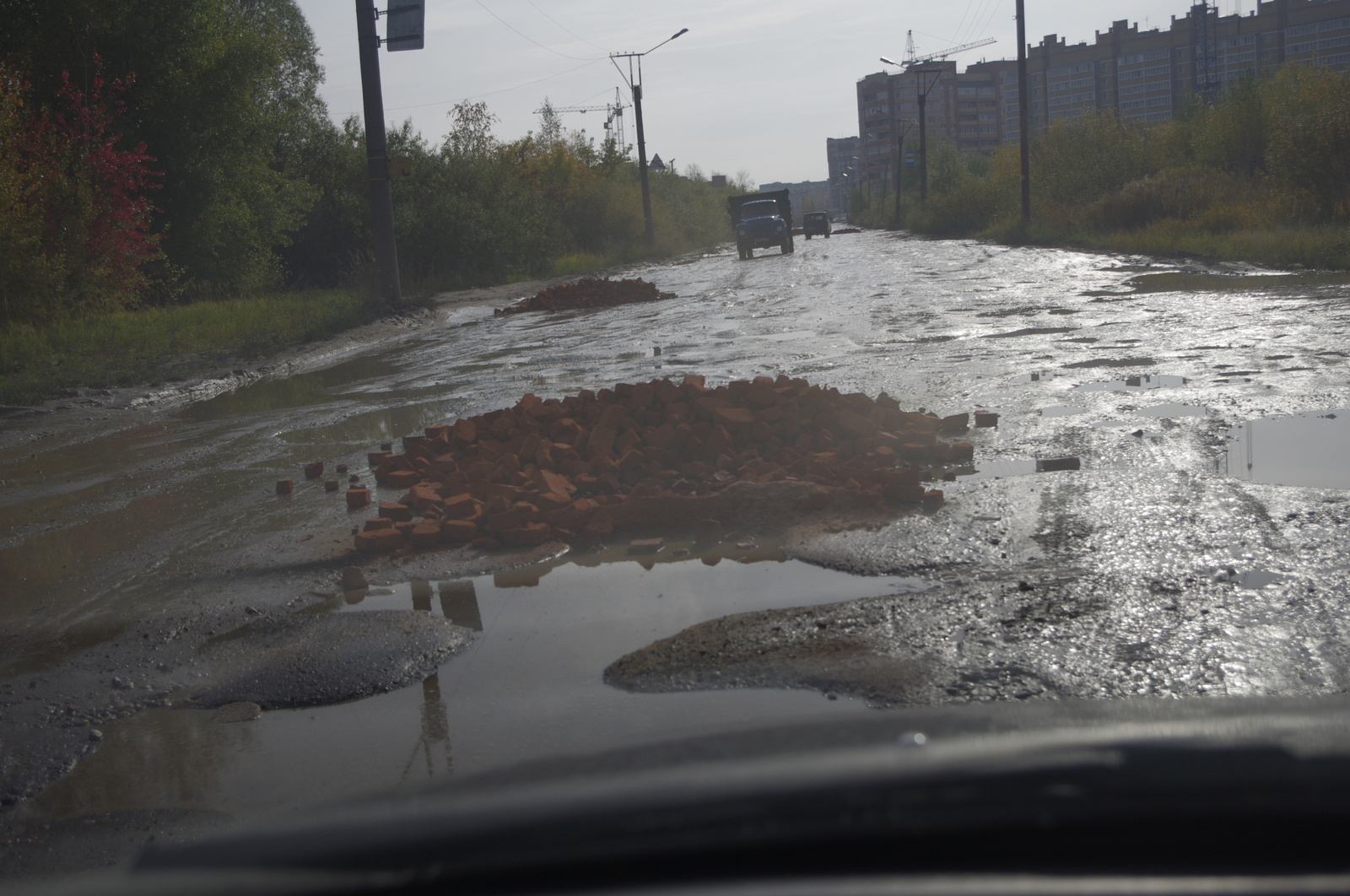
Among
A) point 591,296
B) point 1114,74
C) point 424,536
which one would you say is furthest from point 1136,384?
Answer: point 1114,74

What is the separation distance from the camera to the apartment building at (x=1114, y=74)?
122 metres

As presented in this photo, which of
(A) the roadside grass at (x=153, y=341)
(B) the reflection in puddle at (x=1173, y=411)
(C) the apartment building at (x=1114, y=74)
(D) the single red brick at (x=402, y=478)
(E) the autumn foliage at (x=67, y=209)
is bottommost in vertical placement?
(D) the single red brick at (x=402, y=478)

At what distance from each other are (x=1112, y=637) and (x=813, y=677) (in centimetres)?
108

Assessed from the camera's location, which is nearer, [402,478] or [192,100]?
[402,478]

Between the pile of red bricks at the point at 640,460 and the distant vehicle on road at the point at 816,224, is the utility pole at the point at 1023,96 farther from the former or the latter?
the pile of red bricks at the point at 640,460

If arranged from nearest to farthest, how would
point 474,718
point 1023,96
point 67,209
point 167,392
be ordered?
1. point 474,718
2. point 167,392
3. point 67,209
4. point 1023,96

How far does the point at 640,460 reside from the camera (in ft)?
21.0

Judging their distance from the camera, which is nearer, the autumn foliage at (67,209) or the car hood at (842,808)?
the car hood at (842,808)

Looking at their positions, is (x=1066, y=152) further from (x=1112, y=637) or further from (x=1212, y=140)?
(x=1112, y=637)

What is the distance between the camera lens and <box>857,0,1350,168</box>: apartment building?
122188 mm

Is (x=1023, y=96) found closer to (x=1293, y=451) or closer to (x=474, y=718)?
(x=1293, y=451)

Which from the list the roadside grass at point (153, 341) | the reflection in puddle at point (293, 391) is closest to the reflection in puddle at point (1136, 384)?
the reflection in puddle at point (293, 391)

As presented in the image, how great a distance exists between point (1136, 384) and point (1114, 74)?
154954mm

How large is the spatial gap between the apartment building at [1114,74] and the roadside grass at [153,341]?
8841 cm
